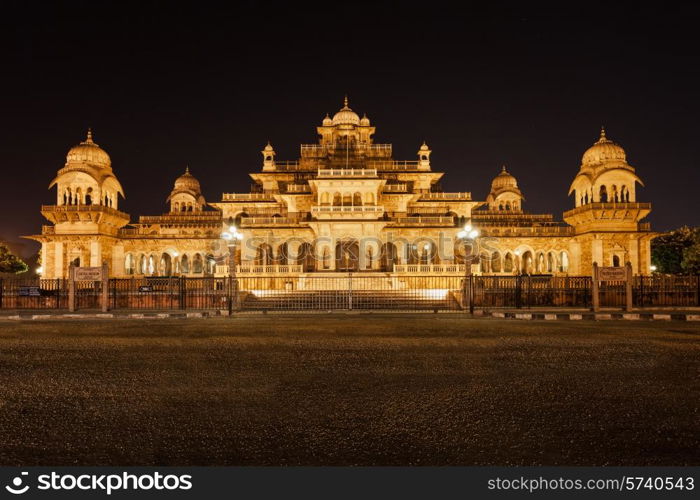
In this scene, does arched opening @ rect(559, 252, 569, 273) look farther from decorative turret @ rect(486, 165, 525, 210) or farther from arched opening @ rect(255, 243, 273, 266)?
arched opening @ rect(255, 243, 273, 266)

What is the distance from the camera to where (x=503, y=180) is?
66.8m

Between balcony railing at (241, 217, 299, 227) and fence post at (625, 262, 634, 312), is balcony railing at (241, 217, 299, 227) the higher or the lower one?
the higher one

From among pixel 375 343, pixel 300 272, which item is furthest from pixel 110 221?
pixel 375 343

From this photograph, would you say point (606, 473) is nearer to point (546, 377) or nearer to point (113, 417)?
point (546, 377)

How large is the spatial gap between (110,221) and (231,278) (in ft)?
93.5

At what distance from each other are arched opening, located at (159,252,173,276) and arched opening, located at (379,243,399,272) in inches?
858

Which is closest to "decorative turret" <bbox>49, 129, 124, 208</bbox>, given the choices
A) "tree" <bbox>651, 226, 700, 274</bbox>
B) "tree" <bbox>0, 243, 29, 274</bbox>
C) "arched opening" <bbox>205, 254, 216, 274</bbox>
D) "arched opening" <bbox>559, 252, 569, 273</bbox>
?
"arched opening" <bbox>205, 254, 216, 274</bbox>

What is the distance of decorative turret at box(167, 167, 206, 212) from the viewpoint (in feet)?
213

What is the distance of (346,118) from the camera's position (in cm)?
5438

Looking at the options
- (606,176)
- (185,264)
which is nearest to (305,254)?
(185,264)

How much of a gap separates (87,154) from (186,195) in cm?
1862

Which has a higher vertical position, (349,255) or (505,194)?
(505,194)

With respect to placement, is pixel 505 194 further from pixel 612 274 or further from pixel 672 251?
pixel 612 274

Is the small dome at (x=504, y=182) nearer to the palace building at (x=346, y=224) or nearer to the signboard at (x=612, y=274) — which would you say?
the palace building at (x=346, y=224)
